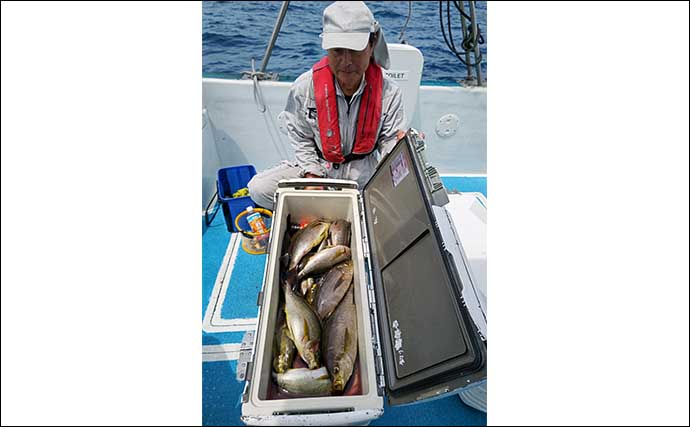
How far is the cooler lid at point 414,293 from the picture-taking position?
50.3 inches

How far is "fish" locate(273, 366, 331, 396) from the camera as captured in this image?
1580 millimetres

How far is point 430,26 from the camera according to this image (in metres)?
9.38

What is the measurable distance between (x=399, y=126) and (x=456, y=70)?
15.4ft

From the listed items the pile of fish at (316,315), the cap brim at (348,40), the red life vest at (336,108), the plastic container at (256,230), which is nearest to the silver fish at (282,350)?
the pile of fish at (316,315)

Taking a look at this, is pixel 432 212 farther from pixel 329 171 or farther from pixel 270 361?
pixel 329 171

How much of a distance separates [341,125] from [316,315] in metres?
1.59

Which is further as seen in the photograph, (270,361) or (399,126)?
(399,126)

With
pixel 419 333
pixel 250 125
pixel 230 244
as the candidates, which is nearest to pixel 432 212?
pixel 419 333

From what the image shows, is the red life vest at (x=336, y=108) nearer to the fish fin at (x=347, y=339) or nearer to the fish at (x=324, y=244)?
the fish at (x=324, y=244)

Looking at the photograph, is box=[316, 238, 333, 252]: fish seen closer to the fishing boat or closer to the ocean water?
the fishing boat

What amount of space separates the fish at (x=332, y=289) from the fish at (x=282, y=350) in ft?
0.76

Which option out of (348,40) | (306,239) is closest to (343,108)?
(348,40)

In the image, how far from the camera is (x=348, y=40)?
7.25 ft

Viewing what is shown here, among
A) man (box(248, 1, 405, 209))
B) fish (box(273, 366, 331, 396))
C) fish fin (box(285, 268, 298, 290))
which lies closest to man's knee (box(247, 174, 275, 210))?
man (box(248, 1, 405, 209))
